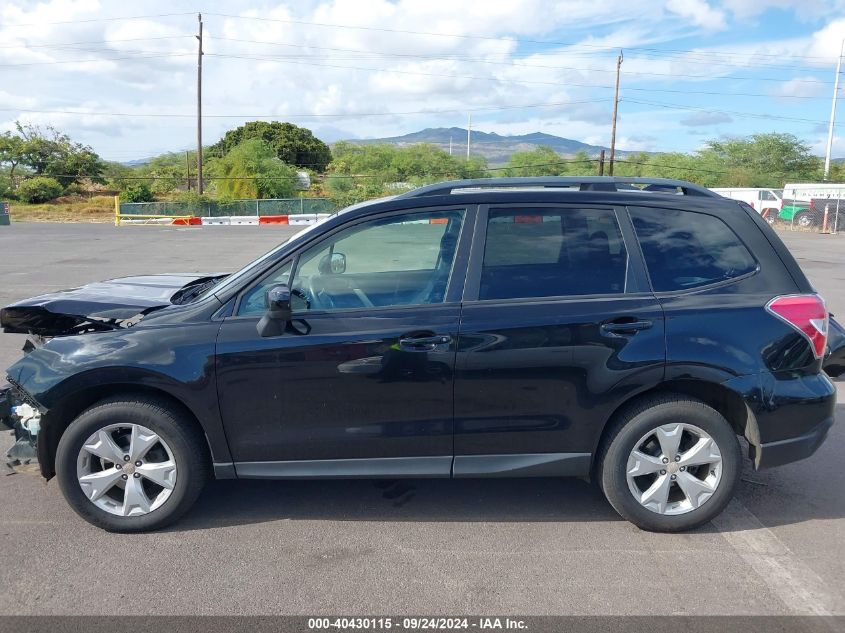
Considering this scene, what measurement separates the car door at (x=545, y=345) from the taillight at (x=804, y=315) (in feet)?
2.16

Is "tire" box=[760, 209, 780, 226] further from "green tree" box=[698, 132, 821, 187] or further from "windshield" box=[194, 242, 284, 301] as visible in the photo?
"windshield" box=[194, 242, 284, 301]

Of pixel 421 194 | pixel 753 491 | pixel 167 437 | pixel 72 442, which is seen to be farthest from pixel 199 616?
pixel 753 491

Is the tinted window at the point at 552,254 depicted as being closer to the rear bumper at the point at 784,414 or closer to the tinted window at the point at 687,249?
the tinted window at the point at 687,249

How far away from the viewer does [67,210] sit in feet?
175

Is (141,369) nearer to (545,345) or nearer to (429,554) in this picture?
(429,554)

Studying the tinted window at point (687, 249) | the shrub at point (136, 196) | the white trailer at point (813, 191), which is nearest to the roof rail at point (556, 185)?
the tinted window at point (687, 249)

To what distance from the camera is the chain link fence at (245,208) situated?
144ft

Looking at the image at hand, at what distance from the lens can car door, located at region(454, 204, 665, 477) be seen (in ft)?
12.0

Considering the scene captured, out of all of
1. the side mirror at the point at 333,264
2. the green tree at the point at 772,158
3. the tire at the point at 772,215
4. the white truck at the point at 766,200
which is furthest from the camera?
the green tree at the point at 772,158

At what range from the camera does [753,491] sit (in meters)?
4.41

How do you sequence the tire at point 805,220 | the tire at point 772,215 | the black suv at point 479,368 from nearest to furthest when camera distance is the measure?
the black suv at point 479,368
the tire at point 805,220
the tire at point 772,215

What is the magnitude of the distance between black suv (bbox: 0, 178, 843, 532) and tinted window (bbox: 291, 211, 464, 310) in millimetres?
16

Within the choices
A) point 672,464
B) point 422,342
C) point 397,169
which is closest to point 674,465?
point 672,464

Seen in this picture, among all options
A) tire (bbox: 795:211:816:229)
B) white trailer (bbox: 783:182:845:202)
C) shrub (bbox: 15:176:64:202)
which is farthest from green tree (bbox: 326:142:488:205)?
shrub (bbox: 15:176:64:202)
